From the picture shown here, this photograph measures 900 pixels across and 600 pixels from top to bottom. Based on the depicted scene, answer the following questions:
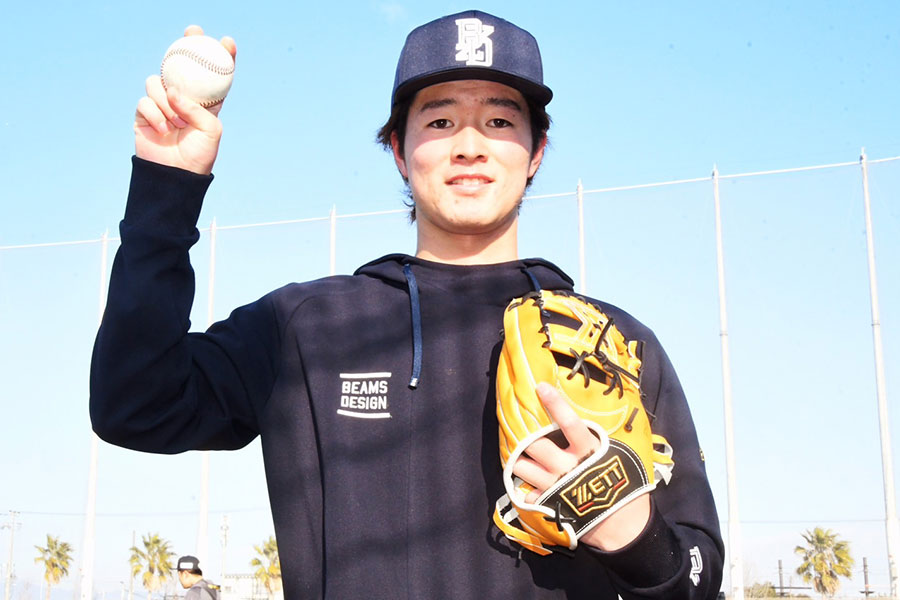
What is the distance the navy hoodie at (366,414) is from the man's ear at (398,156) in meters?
0.45

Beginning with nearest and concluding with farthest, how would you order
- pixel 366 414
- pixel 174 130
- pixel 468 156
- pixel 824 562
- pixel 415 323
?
pixel 174 130, pixel 366 414, pixel 415 323, pixel 468 156, pixel 824 562

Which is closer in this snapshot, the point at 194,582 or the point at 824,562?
the point at 194,582

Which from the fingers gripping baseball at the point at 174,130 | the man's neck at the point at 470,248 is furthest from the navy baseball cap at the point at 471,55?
the fingers gripping baseball at the point at 174,130

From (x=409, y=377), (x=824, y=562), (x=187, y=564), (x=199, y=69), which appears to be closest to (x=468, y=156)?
(x=409, y=377)

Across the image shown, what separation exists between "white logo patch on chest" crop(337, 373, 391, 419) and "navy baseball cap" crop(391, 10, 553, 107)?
0.77 metres

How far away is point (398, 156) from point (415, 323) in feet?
2.34

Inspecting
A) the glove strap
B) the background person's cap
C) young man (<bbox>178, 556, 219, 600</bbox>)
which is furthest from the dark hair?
the background person's cap

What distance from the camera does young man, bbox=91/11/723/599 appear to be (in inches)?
79.5

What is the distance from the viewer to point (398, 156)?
9.50 feet

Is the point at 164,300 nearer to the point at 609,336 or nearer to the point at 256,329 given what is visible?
the point at 256,329

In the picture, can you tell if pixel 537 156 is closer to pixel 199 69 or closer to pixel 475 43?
pixel 475 43

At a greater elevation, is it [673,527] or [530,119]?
[530,119]

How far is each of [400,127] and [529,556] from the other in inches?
49.3

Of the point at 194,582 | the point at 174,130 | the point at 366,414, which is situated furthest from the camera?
the point at 194,582
